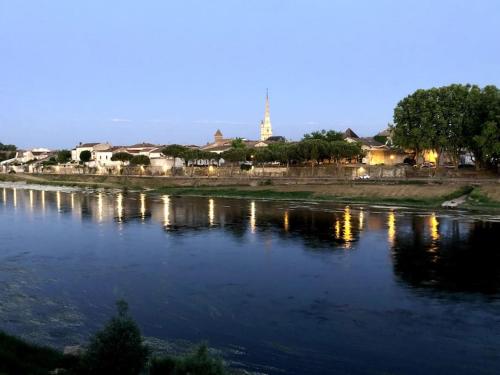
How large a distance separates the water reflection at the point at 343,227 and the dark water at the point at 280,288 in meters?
0.16

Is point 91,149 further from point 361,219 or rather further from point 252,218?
point 361,219

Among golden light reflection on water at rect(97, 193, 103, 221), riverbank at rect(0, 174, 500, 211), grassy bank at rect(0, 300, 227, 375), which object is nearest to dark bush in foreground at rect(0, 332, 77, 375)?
grassy bank at rect(0, 300, 227, 375)

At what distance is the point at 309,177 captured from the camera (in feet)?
272

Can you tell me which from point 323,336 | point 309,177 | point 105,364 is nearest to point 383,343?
point 323,336

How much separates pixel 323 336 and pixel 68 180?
365ft

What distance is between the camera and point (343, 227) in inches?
1746

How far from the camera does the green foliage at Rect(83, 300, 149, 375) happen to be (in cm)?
1107

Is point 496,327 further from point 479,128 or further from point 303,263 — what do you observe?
point 479,128

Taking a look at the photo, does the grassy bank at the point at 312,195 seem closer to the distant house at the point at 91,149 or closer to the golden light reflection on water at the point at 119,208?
the golden light reflection on water at the point at 119,208

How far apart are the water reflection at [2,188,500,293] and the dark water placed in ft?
0.54

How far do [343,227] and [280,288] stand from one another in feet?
70.3

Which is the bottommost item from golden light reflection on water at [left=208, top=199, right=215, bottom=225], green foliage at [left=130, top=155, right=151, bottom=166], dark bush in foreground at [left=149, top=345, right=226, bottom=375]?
golden light reflection on water at [left=208, top=199, right=215, bottom=225]

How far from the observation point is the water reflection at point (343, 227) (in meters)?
27.1

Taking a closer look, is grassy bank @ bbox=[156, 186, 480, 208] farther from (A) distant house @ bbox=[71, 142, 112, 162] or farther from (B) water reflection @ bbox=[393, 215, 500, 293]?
(A) distant house @ bbox=[71, 142, 112, 162]
